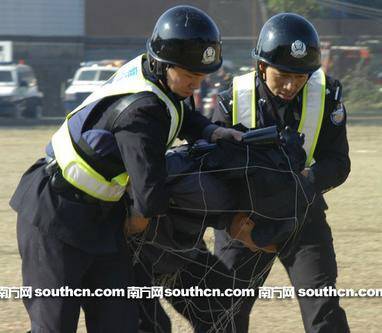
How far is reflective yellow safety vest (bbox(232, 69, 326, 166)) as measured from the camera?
420 centimetres

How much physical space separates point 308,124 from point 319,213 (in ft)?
1.39

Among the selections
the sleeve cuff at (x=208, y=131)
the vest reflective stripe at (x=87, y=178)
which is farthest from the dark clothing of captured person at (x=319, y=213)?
the vest reflective stripe at (x=87, y=178)

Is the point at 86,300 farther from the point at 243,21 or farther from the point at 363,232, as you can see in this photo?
the point at 243,21

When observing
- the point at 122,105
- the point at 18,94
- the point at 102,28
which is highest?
the point at 122,105

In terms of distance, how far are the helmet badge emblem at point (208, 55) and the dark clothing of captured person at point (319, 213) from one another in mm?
778

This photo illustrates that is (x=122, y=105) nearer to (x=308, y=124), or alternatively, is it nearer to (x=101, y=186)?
(x=101, y=186)

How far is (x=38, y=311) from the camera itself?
3.49m

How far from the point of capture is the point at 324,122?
424 centimetres

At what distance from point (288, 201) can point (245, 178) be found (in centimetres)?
20

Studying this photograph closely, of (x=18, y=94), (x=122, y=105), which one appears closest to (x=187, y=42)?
(x=122, y=105)

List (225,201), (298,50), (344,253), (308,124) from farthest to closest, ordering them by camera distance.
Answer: (344,253) < (308,124) < (298,50) < (225,201)

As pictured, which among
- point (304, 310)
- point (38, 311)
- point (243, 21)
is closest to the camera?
point (38, 311)

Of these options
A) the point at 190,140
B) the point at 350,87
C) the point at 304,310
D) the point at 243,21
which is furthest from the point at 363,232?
the point at 243,21

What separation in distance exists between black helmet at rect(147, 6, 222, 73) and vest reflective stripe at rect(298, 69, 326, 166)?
2.52 feet
